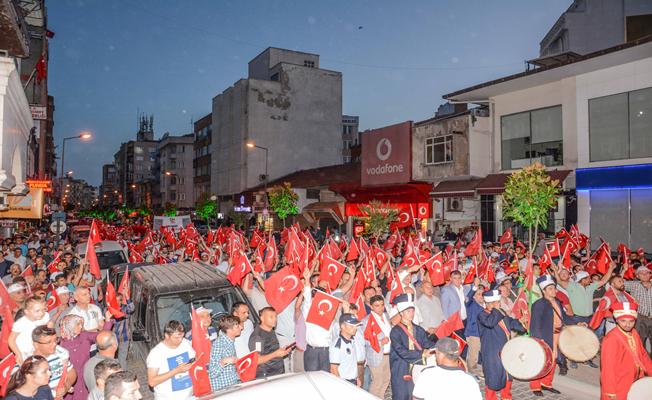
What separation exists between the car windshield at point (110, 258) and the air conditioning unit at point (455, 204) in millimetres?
18669

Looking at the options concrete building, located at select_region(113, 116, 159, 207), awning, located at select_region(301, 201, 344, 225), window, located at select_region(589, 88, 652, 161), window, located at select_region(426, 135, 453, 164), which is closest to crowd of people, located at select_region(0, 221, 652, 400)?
window, located at select_region(589, 88, 652, 161)

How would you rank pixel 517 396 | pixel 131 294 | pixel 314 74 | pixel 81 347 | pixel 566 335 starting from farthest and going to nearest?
pixel 314 74 < pixel 131 294 < pixel 517 396 < pixel 566 335 < pixel 81 347

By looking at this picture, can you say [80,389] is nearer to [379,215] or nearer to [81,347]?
[81,347]

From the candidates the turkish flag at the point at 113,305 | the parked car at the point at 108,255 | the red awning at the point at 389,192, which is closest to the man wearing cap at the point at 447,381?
the turkish flag at the point at 113,305

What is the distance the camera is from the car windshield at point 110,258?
13.9 m

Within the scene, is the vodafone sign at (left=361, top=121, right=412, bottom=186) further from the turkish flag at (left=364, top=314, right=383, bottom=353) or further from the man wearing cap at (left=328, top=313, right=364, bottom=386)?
the man wearing cap at (left=328, top=313, right=364, bottom=386)

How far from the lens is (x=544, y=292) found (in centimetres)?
794

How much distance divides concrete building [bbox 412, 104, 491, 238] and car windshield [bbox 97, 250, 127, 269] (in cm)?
1707

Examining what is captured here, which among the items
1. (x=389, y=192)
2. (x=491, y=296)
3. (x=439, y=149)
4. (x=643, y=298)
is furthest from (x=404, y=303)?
(x=389, y=192)

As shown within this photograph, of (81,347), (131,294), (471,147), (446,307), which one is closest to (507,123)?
(471,147)

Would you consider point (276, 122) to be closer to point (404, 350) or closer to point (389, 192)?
point (389, 192)

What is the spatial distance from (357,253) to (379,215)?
9.91m

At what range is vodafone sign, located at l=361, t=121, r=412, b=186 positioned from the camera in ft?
96.8

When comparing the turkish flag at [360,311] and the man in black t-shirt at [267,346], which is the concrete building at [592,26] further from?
the man in black t-shirt at [267,346]
